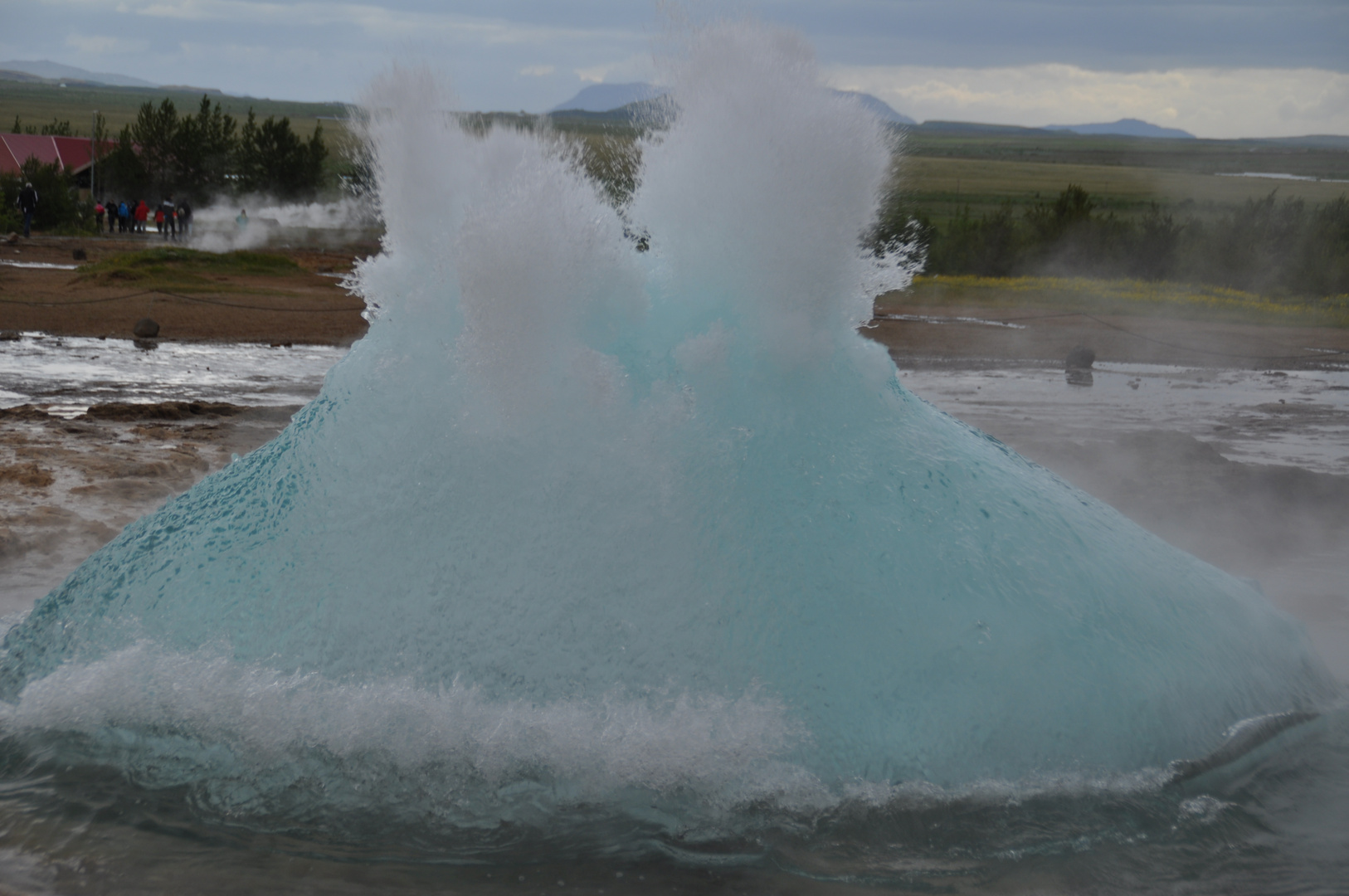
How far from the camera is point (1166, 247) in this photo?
25.7 meters

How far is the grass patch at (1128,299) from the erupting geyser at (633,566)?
16.7m

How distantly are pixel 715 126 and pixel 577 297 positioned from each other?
56cm

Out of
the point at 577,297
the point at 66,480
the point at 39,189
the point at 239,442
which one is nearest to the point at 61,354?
the point at 239,442

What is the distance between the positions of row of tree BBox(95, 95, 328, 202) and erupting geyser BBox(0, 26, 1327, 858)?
31.0 m

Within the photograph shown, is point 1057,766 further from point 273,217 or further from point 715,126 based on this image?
point 273,217

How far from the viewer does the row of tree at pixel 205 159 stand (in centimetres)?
3075

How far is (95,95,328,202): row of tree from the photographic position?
30.8m

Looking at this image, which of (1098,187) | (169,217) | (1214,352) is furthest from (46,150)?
(1098,187)

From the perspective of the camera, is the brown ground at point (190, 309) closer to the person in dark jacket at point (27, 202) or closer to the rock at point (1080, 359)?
the person in dark jacket at point (27, 202)

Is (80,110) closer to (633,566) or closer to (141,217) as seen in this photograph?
(141,217)

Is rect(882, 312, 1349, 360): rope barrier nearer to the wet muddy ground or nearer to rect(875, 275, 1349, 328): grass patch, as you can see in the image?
the wet muddy ground

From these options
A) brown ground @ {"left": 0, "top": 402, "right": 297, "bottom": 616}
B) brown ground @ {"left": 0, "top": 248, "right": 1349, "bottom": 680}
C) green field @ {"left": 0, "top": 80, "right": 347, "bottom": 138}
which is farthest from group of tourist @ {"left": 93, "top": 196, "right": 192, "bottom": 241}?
green field @ {"left": 0, "top": 80, "right": 347, "bottom": 138}

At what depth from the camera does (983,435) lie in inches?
131

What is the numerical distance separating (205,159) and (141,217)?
3990mm
